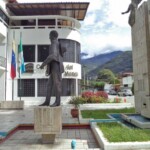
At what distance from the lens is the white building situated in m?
22.7

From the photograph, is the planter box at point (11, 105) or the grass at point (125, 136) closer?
the grass at point (125, 136)

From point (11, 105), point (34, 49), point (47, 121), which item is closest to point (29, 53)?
point (34, 49)

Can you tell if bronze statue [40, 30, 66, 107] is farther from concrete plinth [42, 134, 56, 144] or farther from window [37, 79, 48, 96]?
window [37, 79, 48, 96]

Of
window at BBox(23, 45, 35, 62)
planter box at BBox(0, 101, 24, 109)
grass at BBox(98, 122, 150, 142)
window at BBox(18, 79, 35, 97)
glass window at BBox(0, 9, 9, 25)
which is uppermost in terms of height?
glass window at BBox(0, 9, 9, 25)

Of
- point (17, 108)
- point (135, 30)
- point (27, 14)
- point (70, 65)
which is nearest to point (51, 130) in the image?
point (135, 30)

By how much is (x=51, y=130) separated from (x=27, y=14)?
20.7 metres

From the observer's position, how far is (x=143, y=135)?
285 inches

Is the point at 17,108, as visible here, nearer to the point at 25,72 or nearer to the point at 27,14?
the point at 25,72

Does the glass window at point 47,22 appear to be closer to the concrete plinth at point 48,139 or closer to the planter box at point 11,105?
the planter box at point 11,105

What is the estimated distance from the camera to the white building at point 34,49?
74.5 ft

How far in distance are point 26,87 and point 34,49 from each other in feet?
12.7

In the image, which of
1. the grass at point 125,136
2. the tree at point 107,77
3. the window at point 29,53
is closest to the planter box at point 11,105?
the window at point 29,53

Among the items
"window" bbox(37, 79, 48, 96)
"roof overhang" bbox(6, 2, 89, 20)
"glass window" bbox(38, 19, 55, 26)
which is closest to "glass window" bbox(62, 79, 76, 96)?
"window" bbox(37, 79, 48, 96)

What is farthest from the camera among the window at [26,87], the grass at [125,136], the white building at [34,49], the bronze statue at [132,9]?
the window at [26,87]
